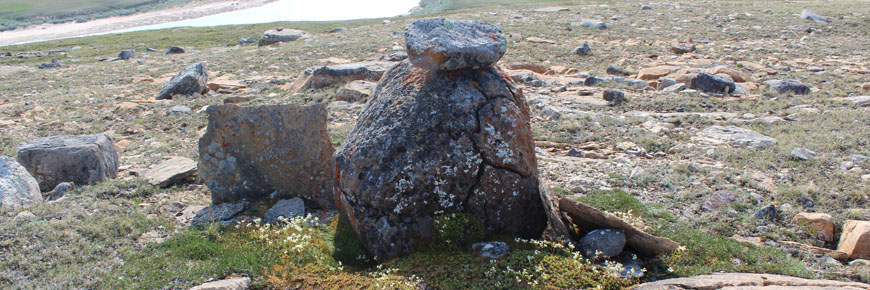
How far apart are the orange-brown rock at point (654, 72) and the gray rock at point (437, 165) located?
1079cm

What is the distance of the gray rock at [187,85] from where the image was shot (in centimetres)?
1580

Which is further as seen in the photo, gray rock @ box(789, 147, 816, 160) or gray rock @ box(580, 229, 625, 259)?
gray rock @ box(789, 147, 816, 160)

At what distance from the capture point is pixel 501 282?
519 cm

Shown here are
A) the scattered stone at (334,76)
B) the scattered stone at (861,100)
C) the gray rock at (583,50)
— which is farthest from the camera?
the gray rock at (583,50)

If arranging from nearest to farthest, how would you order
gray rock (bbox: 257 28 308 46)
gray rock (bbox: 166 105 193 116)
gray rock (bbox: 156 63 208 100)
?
gray rock (bbox: 166 105 193 116) → gray rock (bbox: 156 63 208 100) → gray rock (bbox: 257 28 308 46)

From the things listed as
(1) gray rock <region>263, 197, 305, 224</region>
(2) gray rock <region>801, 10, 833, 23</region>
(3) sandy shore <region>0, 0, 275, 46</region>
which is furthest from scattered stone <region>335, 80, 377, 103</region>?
(3) sandy shore <region>0, 0, 275, 46</region>

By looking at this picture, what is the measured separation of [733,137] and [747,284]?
587 centimetres

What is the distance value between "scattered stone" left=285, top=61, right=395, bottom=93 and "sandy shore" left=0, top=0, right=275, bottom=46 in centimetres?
4216

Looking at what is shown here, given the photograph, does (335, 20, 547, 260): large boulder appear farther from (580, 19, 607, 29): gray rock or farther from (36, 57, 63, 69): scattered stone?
(36, 57, 63, 69): scattered stone

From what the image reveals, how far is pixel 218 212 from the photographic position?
724cm

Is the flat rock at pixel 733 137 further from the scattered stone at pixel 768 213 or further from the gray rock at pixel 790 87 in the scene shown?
the gray rock at pixel 790 87

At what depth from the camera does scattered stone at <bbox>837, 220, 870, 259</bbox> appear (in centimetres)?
582

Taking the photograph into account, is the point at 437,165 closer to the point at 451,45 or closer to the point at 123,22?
the point at 451,45

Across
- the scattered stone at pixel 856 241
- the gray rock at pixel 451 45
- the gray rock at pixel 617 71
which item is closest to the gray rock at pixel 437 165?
the gray rock at pixel 451 45
